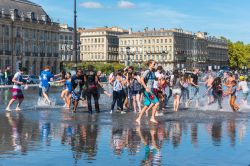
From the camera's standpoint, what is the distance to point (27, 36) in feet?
334

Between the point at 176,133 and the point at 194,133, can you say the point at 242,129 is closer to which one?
the point at 194,133

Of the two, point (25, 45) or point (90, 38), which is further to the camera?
point (90, 38)

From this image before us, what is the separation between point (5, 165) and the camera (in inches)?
329

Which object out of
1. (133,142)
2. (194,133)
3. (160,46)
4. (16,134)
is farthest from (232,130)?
(160,46)

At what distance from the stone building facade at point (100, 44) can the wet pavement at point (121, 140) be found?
149 m

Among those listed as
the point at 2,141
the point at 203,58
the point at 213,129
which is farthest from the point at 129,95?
the point at 203,58

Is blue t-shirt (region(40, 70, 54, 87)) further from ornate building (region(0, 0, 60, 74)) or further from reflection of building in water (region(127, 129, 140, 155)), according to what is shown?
ornate building (region(0, 0, 60, 74))

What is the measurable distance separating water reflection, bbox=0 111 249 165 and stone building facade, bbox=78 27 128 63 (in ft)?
491

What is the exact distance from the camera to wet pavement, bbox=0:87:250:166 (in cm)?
892

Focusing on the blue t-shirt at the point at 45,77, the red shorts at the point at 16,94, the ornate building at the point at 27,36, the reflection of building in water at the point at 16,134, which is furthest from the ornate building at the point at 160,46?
the reflection of building in water at the point at 16,134

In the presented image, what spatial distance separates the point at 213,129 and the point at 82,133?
9.88 feet

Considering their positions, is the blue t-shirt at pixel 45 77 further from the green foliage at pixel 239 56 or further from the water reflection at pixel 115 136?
the green foliage at pixel 239 56

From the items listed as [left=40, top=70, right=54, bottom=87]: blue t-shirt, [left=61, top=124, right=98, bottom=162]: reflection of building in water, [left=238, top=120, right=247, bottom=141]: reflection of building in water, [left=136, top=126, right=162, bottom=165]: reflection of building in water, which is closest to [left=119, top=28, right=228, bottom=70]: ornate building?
[left=40, top=70, right=54, bottom=87]: blue t-shirt

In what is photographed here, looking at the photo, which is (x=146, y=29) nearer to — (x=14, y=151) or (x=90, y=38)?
(x=90, y=38)
